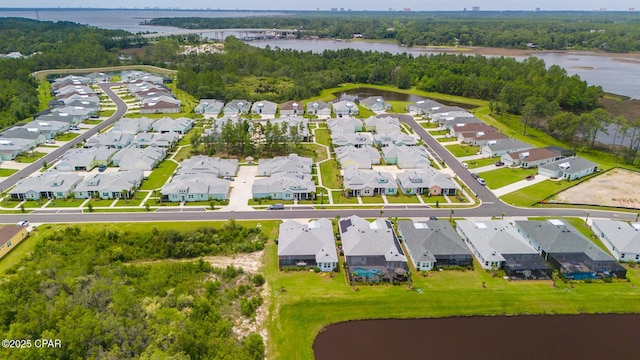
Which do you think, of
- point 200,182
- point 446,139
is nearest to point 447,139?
point 446,139

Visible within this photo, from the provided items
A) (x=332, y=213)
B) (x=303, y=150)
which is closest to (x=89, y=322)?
(x=332, y=213)

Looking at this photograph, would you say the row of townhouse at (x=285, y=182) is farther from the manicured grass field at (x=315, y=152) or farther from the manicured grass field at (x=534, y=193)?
the manicured grass field at (x=534, y=193)

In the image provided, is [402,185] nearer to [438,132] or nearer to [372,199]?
[372,199]

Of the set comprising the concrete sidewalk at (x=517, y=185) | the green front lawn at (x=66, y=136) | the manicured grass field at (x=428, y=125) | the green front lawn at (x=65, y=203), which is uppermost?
the manicured grass field at (x=428, y=125)

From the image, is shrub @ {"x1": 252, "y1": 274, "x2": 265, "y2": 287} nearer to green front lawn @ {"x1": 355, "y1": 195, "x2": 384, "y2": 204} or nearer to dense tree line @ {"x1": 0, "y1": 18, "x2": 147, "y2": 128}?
green front lawn @ {"x1": 355, "y1": 195, "x2": 384, "y2": 204}

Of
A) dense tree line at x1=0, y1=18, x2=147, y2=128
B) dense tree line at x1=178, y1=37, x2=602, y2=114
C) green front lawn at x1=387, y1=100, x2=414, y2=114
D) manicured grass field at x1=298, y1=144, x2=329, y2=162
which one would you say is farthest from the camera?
dense tree line at x1=178, y1=37, x2=602, y2=114

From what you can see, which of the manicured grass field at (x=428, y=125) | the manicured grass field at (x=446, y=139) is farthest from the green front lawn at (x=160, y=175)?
the manicured grass field at (x=428, y=125)

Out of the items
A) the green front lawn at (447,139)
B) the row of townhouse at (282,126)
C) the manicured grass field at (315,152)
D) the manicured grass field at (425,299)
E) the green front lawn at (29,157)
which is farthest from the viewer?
the green front lawn at (447,139)

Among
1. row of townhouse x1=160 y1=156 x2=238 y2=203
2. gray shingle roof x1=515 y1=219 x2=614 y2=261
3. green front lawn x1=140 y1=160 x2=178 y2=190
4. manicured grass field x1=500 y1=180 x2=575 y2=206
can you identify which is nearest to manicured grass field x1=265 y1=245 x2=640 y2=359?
gray shingle roof x1=515 y1=219 x2=614 y2=261
